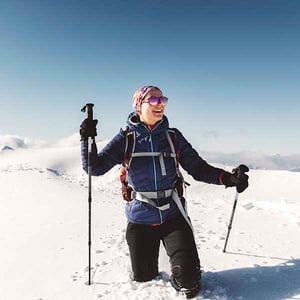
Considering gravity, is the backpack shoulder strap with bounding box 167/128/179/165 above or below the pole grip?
below

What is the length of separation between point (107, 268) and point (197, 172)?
1995 millimetres

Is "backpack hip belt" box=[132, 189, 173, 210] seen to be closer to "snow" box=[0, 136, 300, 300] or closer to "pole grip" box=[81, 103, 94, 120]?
"snow" box=[0, 136, 300, 300]

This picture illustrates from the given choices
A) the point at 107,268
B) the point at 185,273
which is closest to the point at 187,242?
the point at 185,273

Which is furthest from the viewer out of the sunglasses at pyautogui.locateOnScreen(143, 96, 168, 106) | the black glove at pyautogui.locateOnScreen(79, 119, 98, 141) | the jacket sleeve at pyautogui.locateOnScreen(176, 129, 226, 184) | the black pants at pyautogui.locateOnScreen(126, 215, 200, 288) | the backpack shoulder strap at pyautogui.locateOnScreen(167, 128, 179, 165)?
the jacket sleeve at pyautogui.locateOnScreen(176, 129, 226, 184)

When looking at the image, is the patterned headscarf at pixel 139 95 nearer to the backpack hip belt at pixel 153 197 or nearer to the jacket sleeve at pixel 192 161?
the jacket sleeve at pixel 192 161

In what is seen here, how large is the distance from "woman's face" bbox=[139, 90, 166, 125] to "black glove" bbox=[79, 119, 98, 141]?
2.39 ft

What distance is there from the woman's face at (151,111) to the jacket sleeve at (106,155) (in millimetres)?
379

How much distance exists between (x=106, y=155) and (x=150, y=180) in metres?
0.71

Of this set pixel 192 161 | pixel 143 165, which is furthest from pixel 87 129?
pixel 192 161

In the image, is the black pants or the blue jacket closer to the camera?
the black pants

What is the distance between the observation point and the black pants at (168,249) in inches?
154

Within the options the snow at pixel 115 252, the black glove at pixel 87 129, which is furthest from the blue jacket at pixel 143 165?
the snow at pixel 115 252

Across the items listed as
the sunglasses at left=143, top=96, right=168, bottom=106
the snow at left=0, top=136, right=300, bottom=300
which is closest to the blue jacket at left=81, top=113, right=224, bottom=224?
the sunglasses at left=143, top=96, right=168, bottom=106

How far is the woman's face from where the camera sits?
14.8 feet
